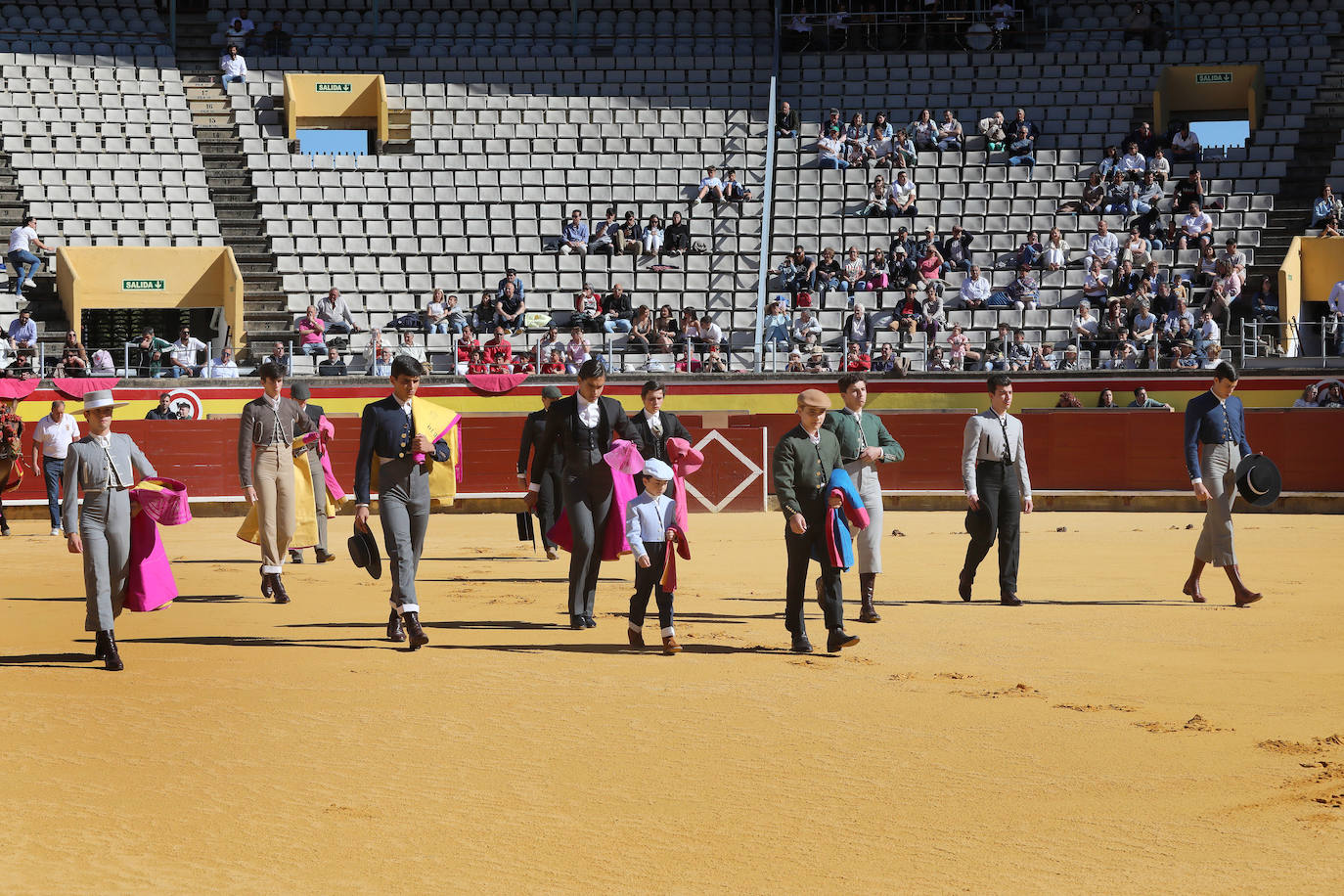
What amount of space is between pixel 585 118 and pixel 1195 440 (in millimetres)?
18578

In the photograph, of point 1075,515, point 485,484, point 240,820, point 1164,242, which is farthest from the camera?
point 1164,242

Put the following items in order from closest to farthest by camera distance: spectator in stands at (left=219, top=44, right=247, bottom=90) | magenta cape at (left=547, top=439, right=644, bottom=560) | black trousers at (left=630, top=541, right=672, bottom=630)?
black trousers at (left=630, top=541, right=672, bottom=630) → magenta cape at (left=547, top=439, right=644, bottom=560) → spectator in stands at (left=219, top=44, right=247, bottom=90)


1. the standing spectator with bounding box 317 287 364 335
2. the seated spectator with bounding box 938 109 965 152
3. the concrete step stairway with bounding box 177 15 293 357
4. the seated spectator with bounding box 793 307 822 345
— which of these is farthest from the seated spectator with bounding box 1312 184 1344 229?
the concrete step stairway with bounding box 177 15 293 357

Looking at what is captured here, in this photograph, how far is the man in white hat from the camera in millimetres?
8211

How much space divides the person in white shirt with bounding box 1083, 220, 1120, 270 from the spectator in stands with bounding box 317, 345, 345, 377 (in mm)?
11145

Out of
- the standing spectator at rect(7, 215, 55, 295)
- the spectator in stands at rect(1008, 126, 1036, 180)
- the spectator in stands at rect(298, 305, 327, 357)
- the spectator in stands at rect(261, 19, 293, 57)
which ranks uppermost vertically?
the spectator in stands at rect(261, 19, 293, 57)

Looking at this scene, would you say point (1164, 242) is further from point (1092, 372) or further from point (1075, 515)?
point (1075, 515)

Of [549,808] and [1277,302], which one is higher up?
[1277,302]

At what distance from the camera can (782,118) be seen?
27375mm

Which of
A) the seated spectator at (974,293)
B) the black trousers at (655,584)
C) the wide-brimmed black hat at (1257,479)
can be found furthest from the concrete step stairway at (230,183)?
the wide-brimmed black hat at (1257,479)

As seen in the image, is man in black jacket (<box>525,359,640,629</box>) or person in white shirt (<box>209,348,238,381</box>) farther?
person in white shirt (<box>209,348,238,381</box>)

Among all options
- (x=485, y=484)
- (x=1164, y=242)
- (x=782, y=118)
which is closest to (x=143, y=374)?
(x=485, y=484)

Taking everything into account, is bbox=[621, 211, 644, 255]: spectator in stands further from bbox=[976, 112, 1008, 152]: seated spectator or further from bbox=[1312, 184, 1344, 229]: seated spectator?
bbox=[1312, 184, 1344, 229]: seated spectator

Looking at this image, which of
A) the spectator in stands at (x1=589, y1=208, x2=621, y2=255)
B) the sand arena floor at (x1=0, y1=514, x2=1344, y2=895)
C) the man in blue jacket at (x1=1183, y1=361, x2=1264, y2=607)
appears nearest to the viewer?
the sand arena floor at (x1=0, y1=514, x2=1344, y2=895)
